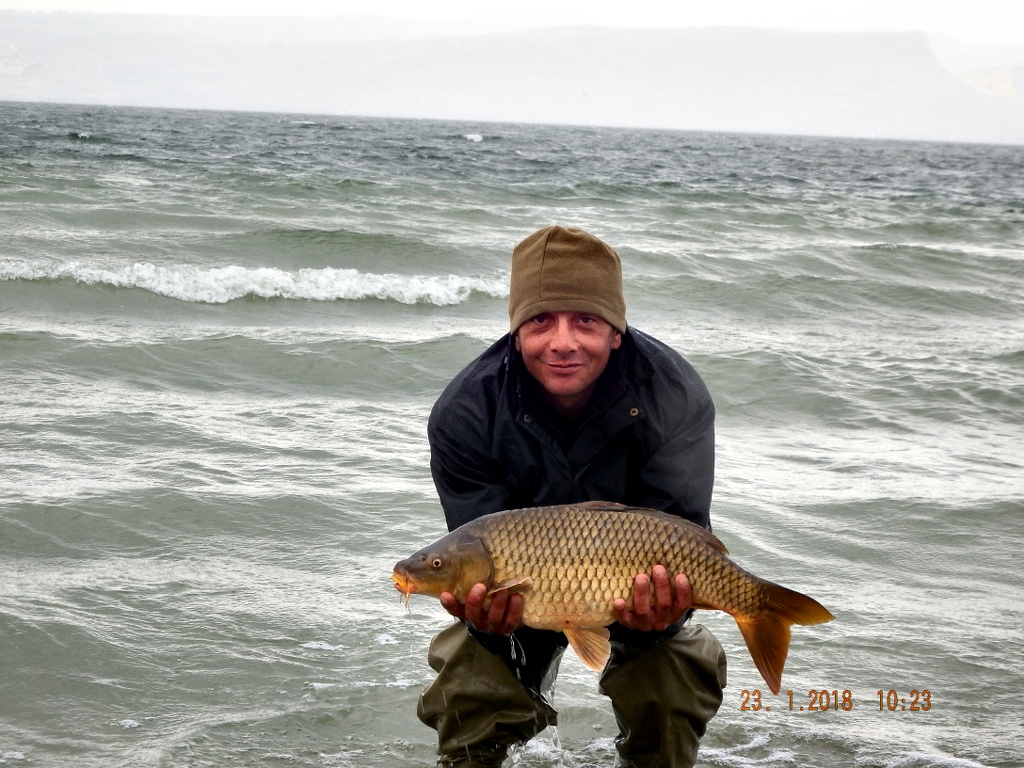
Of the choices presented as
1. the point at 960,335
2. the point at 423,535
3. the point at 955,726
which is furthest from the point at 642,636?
the point at 960,335

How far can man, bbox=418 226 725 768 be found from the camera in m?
3.49

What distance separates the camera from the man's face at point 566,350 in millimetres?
3484

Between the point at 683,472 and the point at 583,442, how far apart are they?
316 mm

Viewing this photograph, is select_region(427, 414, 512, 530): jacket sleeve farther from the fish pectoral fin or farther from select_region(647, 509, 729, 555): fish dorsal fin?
select_region(647, 509, 729, 555): fish dorsal fin

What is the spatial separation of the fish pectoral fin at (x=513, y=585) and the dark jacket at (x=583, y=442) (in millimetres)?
381

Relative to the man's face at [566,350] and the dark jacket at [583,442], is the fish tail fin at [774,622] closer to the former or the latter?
the dark jacket at [583,442]

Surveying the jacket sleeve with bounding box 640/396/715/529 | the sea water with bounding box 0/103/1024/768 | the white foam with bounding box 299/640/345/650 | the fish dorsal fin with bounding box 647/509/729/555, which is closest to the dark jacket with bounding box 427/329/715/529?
the jacket sleeve with bounding box 640/396/715/529

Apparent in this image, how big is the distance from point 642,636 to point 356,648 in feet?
5.25

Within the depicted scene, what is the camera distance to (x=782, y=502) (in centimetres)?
665

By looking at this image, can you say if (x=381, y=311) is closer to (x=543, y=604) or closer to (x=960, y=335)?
(x=960, y=335)

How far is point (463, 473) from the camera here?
3576 millimetres
